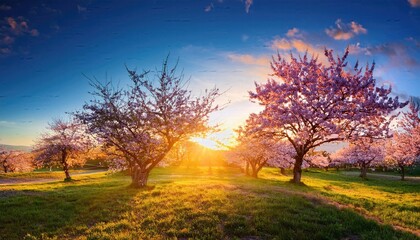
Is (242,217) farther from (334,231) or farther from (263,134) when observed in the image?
(263,134)

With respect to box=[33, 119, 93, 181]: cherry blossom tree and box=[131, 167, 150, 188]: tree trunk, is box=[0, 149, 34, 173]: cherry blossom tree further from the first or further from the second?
box=[131, 167, 150, 188]: tree trunk

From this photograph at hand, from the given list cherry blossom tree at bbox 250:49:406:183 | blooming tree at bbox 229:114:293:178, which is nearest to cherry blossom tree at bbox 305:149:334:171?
blooming tree at bbox 229:114:293:178

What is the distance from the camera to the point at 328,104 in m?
28.3

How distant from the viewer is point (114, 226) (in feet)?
43.4

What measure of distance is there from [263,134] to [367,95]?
10.8 meters

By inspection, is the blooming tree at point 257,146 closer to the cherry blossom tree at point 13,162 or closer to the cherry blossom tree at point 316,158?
the cherry blossom tree at point 316,158

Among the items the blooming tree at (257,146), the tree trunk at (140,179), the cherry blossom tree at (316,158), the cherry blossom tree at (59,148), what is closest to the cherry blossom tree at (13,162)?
the cherry blossom tree at (59,148)

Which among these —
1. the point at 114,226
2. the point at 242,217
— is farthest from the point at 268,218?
the point at 114,226

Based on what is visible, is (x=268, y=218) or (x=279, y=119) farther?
(x=279, y=119)

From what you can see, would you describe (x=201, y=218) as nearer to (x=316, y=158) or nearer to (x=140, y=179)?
(x=140, y=179)

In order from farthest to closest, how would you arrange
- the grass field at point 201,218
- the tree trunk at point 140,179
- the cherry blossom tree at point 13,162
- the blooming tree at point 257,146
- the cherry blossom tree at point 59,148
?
the cherry blossom tree at point 13,162 < the cherry blossom tree at point 59,148 < the blooming tree at point 257,146 < the tree trunk at point 140,179 < the grass field at point 201,218

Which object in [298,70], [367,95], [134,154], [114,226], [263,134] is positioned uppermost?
[298,70]

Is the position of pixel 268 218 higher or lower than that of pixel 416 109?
lower

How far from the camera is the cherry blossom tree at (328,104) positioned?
28.1 m
